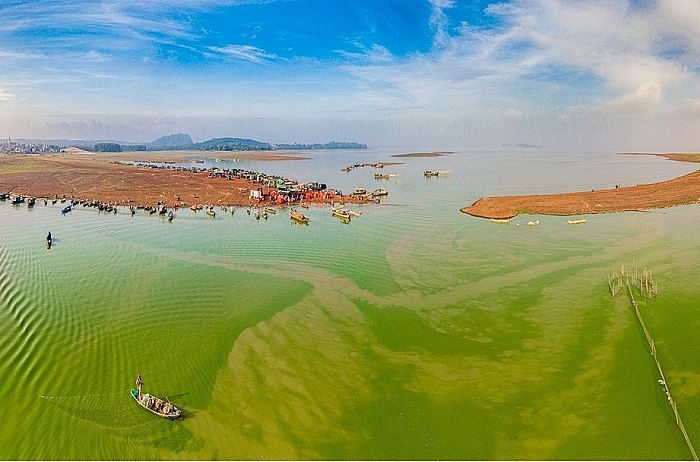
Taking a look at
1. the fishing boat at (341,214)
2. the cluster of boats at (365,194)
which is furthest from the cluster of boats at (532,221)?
the cluster of boats at (365,194)

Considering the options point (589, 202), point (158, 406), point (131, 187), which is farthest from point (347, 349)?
point (131, 187)

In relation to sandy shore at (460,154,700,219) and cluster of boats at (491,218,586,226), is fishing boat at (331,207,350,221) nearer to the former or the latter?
sandy shore at (460,154,700,219)

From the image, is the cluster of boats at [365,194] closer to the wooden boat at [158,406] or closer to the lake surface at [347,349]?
the lake surface at [347,349]

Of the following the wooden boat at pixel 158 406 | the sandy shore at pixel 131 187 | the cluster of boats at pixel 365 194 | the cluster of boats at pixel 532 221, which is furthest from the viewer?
the cluster of boats at pixel 365 194

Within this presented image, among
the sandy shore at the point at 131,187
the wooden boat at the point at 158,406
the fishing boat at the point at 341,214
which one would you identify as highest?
the sandy shore at the point at 131,187

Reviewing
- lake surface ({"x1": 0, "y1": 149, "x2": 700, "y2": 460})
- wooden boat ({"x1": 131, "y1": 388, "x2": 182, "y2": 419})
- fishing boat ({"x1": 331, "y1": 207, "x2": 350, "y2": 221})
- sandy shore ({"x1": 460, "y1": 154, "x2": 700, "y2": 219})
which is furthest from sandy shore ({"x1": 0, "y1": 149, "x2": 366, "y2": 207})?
wooden boat ({"x1": 131, "y1": 388, "x2": 182, "y2": 419})

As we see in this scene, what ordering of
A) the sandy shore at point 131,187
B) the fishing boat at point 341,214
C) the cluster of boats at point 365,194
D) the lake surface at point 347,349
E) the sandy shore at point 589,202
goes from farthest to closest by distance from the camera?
the cluster of boats at point 365,194
the sandy shore at point 131,187
the sandy shore at point 589,202
the fishing boat at point 341,214
the lake surface at point 347,349

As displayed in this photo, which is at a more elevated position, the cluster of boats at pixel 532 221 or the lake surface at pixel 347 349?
the cluster of boats at pixel 532 221

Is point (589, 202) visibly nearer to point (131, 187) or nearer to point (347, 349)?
point (347, 349)
